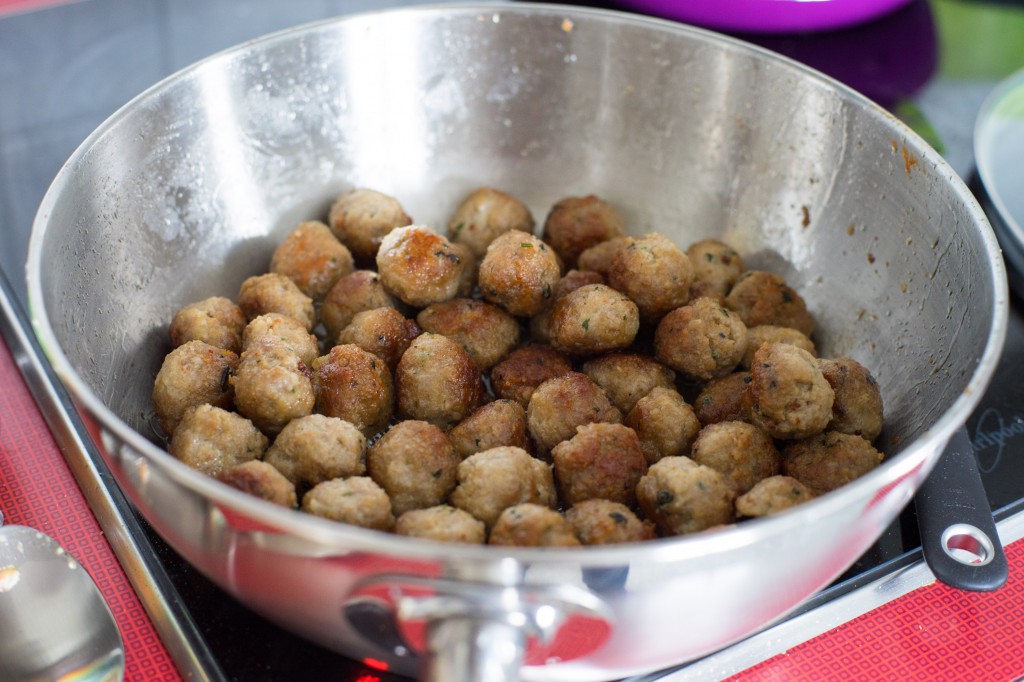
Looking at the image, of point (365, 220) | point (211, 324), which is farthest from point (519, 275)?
point (211, 324)

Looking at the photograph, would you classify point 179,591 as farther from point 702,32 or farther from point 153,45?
point 153,45

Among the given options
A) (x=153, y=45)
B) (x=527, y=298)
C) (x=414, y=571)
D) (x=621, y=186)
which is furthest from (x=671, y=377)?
(x=153, y=45)

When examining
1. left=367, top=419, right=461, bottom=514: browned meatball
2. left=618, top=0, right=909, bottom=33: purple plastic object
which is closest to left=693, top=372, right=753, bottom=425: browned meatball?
left=367, top=419, right=461, bottom=514: browned meatball

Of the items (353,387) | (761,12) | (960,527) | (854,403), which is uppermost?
(761,12)

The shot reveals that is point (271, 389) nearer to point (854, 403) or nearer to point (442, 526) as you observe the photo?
point (442, 526)

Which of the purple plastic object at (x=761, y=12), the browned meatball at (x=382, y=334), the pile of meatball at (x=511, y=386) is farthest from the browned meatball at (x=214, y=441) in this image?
the purple plastic object at (x=761, y=12)

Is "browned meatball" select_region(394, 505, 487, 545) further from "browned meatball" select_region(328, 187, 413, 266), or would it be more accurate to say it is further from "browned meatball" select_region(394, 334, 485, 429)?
"browned meatball" select_region(328, 187, 413, 266)
